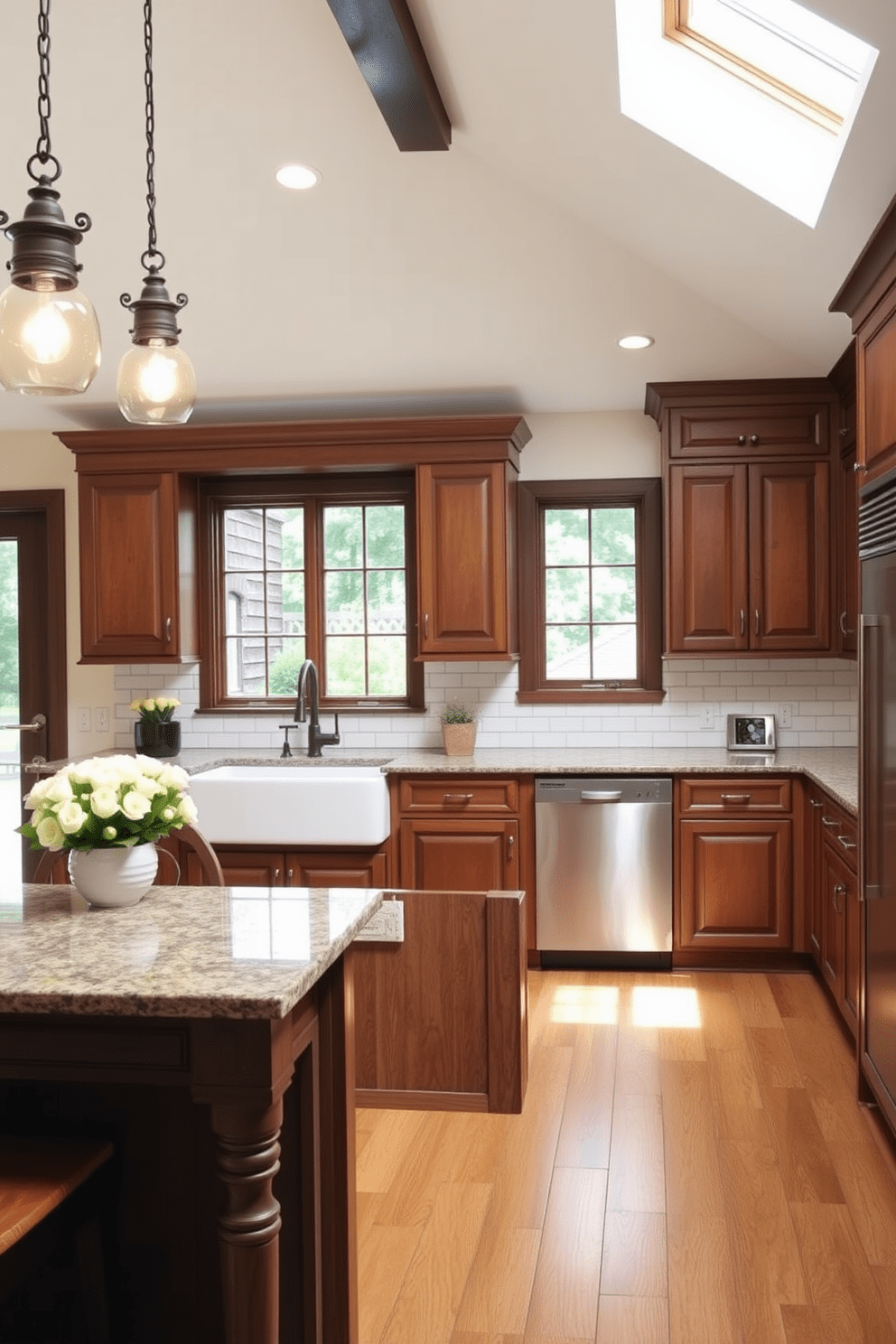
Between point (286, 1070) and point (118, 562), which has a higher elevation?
point (118, 562)

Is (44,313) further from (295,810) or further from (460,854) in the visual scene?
(460,854)

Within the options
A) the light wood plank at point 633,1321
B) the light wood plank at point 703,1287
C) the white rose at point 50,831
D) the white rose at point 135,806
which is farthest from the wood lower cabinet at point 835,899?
the white rose at point 50,831

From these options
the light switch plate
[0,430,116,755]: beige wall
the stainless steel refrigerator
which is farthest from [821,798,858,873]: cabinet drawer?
[0,430,116,755]: beige wall

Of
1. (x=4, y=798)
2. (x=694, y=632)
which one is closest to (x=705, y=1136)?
(x=694, y=632)

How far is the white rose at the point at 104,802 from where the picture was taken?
1973mm

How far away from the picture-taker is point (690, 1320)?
7.59 feet

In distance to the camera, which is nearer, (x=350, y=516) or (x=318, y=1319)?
(x=318, y=1319)

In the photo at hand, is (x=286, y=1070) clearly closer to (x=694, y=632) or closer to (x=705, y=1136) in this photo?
(x=705, y=1136)

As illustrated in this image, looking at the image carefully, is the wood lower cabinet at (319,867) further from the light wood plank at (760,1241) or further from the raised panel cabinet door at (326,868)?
the light wood plank at (760,1241)

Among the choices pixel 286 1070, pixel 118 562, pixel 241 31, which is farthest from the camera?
pixel 118 562

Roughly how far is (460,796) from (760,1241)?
239 centimetres

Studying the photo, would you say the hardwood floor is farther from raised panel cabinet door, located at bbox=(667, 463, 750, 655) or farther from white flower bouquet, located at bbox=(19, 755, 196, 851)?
raised panel cabinet door, located at bbox=(667, 463, 750, 655)

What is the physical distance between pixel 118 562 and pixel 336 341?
1.44 metres

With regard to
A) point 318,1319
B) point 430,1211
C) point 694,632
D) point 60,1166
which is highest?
point 694,632
